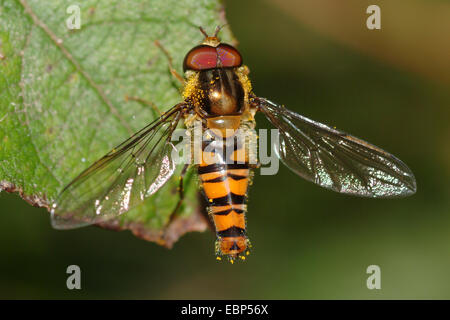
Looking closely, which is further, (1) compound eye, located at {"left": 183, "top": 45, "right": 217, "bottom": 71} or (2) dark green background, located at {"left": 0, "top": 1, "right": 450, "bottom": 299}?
(2) dark green background, located at {"left": 0, "top": 1, "right": 450, "bottom": 299}

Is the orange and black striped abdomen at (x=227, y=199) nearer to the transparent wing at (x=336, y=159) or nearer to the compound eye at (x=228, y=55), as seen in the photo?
the transparent wing at (x=336, y=159)

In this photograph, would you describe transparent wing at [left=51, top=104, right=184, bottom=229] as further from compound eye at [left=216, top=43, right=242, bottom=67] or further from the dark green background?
the dark green background

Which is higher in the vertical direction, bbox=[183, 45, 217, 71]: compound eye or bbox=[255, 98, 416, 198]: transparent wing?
bbox=[183, 45, 217, 71]: compound eye

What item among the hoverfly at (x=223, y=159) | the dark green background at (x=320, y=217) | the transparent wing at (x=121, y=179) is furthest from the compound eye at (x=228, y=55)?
the dark green background at (x=320, y=217)

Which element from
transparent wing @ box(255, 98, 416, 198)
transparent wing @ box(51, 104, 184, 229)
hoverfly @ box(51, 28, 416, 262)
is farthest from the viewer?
transparent wing @ box(255, 98, 416, 198)

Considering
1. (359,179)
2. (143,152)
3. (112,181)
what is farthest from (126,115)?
(359,179)

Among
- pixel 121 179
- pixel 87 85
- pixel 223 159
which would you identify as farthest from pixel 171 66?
pixel 121 179

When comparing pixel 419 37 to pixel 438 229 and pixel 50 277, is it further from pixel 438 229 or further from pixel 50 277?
pixel 50 277

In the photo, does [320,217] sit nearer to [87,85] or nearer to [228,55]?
[228,55]

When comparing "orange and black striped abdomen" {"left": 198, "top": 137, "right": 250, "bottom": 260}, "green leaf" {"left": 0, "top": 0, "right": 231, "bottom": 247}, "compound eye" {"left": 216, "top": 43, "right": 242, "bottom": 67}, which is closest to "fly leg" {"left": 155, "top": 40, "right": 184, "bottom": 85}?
"green leaf" {"left": 0, "top": 0, "right": 231, "bottom": 247}
